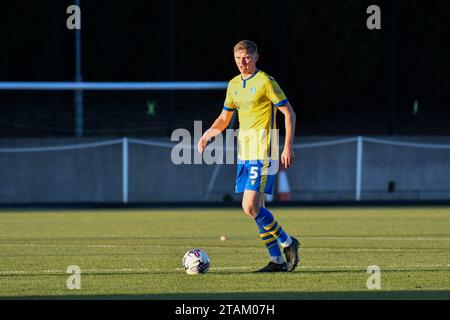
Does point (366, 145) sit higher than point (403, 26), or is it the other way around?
point (403, 26)

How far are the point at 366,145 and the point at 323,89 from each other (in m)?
5.21

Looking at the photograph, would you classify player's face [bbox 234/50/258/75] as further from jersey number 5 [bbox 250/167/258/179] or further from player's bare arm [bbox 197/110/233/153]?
jersey number 5 [bbox 250/167/258/179]

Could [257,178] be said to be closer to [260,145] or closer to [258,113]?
[260,145]

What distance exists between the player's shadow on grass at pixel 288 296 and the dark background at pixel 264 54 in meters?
18.9

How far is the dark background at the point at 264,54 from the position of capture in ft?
92.1

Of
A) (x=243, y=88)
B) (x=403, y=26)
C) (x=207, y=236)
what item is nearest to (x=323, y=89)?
(x=403, y=26)

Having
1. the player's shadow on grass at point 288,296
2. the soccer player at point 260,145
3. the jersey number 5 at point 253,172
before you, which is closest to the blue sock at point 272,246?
the soccer player at point 260,145

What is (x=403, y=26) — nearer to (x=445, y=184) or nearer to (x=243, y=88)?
(x=445, y=184)

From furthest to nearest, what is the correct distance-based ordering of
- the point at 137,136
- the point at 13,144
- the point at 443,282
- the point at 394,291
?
the point at 137,136 < the point at 13,144 < the point at 443,282 < the point at 394,291

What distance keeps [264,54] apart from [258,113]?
730 inches

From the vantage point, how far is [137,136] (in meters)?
26.2

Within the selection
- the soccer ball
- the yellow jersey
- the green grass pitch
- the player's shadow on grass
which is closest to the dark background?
the green grass pitch

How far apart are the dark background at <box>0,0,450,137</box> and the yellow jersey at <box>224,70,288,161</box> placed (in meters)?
17.0

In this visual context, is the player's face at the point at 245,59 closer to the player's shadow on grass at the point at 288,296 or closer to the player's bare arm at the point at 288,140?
the player's bare arm at the point at 288,140
